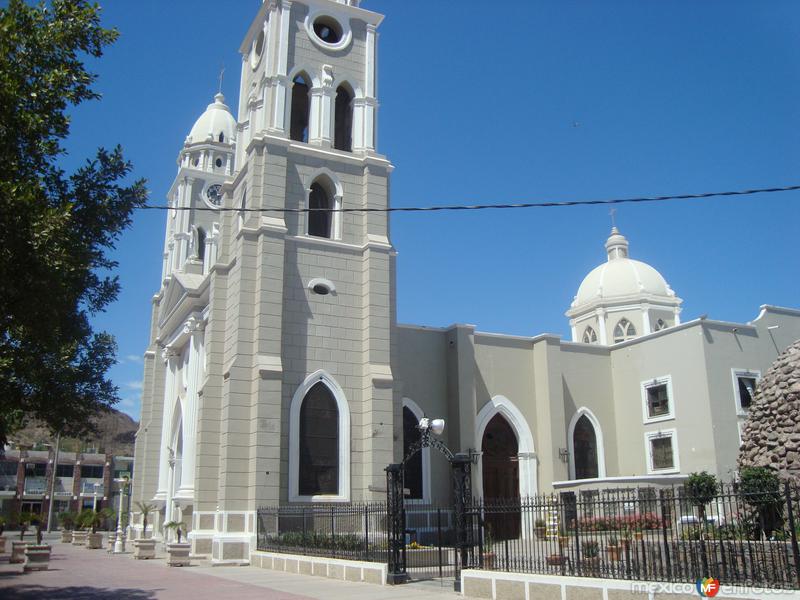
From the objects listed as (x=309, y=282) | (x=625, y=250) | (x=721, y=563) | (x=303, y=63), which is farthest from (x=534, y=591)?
(x=625, y=250)

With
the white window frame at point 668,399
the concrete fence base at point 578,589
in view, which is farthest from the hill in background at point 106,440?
the concrete fence base at point 578,589

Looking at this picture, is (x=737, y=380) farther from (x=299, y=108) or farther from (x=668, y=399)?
(x=299, y=108)

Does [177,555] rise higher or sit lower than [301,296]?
lower

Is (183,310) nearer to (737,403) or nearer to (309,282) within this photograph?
(309,282)

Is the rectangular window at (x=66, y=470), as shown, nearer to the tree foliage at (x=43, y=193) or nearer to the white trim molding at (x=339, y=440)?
the white trim molding at (x=339, y=440)

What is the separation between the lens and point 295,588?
51.4ft

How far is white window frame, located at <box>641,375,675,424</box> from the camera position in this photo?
30.5m

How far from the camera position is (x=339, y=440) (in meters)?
25.2

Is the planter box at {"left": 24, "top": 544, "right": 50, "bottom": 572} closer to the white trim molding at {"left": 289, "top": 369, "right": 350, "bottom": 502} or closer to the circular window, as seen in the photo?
the white trim molding at {"left": 289, "top": 369, "right": 350, "bottom": 502}

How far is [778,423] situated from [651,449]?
1786 centimetres

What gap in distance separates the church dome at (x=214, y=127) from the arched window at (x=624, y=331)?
2482cm

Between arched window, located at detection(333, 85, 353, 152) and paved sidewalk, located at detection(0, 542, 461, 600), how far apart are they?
15.9 m

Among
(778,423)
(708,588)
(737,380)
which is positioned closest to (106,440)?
(737,380)

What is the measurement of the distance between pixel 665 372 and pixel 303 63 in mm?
18393
